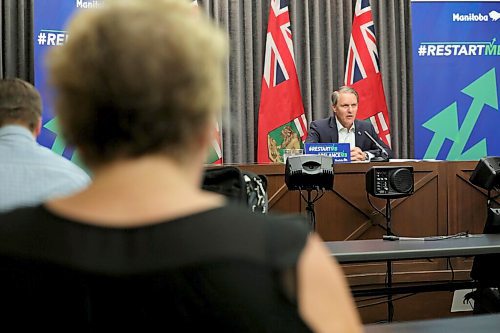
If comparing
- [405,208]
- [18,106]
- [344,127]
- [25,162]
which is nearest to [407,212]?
[405,208]

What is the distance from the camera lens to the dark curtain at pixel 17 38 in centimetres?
604

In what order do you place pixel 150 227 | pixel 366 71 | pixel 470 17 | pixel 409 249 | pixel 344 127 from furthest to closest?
pixel 366 71 < pixel 470 17 < pixel 344 127 < pixel 409 249 < pixel 150 227

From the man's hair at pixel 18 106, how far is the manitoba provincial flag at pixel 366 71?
490 cm

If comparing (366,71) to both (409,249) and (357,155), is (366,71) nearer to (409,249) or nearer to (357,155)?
(357,155)

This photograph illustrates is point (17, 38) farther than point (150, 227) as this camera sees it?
Yes

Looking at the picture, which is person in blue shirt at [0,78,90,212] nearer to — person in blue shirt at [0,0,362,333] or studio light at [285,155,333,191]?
person in blue shirt at [0,0,362,333]

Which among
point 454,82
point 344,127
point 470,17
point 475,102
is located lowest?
point 344,127

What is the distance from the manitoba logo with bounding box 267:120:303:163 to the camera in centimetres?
655

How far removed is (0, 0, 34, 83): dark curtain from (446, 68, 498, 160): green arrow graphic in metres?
3.69

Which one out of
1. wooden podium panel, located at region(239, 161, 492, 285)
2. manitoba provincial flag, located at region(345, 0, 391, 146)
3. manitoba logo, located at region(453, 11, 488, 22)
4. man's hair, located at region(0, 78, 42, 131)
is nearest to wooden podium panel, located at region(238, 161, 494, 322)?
wooden podium panel, located at region(239, 161, 492, 285)

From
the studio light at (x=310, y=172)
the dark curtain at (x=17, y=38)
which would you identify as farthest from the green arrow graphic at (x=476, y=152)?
the dark curtain at (x=17, y=38)

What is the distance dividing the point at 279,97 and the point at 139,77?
5914 millimetres

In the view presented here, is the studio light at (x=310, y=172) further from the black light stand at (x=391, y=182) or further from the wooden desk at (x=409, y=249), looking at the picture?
the wooden desk at (x=409, y=249)

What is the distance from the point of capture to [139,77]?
726mm
